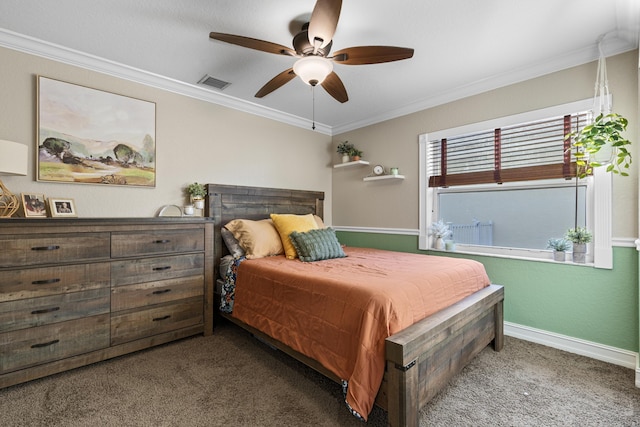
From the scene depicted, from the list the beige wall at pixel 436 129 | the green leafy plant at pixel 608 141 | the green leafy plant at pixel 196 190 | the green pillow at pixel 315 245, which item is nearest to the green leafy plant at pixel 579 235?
the beige wall at pixel 436 129

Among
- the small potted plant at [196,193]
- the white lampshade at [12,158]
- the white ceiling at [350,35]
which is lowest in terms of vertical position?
the small potted plant at [196,193]

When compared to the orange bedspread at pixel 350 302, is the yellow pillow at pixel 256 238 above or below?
above

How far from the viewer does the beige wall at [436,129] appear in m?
2.30

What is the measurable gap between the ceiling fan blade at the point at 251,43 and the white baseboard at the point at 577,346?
3.08 meters

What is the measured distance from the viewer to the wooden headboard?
3258 mm

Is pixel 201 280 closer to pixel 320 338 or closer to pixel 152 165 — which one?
pixel 152 165

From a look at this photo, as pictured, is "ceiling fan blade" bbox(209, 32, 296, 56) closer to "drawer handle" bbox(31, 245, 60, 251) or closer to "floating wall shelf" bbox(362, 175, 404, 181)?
"drawer handle" bbox(31, 245, 60, 251)

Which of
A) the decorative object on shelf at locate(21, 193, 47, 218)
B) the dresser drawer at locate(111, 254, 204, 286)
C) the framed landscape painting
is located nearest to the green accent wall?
the dresser drawer at locate(111, 254, 204, 286)

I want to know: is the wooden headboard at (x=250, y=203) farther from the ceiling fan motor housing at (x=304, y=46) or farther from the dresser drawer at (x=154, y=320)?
the ceiling fan motor housing at (x=304, y=46)

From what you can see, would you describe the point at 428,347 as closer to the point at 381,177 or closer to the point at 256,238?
the point at 256,238

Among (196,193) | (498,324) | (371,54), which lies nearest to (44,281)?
(196,193)

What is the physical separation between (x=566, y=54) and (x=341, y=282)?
2670mm

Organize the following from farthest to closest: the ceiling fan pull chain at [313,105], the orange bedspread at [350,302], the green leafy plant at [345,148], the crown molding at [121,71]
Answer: the green leafy plant at [345,148] → the ceiling fan pull chain at [313,105] → the crown molding at [121,71] → the orange bedspread at [350,302]

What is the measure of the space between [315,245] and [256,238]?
62 centimetres
